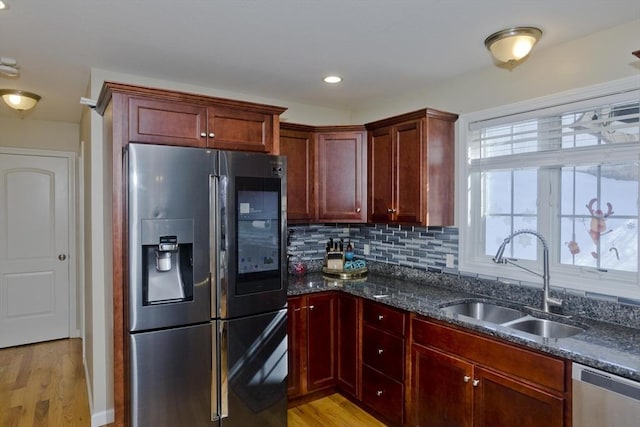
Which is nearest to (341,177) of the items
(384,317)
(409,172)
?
(409,172)

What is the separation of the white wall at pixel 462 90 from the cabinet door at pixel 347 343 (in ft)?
5.13

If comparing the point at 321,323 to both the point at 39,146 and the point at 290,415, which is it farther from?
the point at 39,146

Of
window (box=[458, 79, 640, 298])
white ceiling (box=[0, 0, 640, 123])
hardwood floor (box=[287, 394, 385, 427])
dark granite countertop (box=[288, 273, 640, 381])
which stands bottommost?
hardwood floor (box=[287, 394, 385, 427])

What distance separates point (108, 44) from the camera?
7.66ft

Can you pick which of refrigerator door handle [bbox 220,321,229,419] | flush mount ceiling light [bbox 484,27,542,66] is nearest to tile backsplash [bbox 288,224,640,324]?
flush mount ceiling light [bbox 484,27,542,66]

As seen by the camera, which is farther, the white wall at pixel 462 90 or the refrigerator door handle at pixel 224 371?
the refrigerator door handle at pixel 224 371

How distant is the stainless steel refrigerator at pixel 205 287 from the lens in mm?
2170

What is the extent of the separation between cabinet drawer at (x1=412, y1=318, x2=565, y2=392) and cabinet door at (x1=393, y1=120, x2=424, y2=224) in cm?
82

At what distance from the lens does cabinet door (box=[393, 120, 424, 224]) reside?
2857mm

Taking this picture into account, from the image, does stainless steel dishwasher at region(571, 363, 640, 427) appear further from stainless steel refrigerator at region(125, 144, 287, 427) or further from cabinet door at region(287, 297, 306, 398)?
cabinet door at region(287, 297, 306, 398)

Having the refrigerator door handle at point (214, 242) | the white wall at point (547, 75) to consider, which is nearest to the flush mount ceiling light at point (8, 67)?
the refrigerator door handle at point (214, 242)

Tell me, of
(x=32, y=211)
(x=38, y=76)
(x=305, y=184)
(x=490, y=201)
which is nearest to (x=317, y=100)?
(x=305, y=184)

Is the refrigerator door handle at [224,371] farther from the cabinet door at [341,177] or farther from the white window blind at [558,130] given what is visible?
the white window blind at [558,130]

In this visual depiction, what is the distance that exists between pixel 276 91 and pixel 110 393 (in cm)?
255
